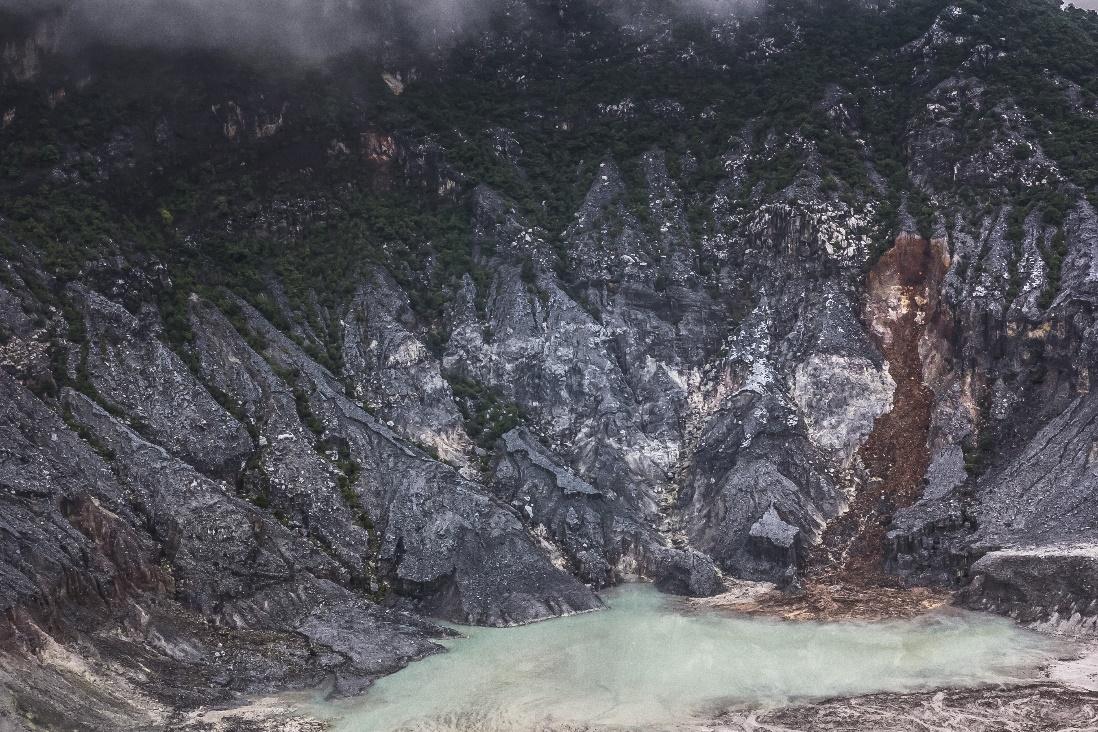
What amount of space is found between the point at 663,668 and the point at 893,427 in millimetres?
24840

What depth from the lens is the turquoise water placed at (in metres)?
39.2

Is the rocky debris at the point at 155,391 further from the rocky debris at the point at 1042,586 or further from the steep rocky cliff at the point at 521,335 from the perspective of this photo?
the rocky debris at the point at 1042,586

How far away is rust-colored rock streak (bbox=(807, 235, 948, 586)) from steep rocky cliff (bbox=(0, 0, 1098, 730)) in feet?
0.71

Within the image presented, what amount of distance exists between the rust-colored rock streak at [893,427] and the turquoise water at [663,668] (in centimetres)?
748

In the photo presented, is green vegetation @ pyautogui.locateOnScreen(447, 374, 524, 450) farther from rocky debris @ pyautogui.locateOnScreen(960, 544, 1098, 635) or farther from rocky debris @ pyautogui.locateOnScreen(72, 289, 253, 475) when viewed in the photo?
rocky debris @ pyautogui.locateOnScreen(960, 544, 1098, 635)

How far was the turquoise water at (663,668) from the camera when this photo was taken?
39250mm

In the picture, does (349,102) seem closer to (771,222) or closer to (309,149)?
(309,149)

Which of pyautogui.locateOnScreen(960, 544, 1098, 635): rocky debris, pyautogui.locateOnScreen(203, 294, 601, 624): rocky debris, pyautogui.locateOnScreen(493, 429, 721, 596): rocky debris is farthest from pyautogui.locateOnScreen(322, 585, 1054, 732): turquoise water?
pyautogui.locateOnScreen(493, 429, 721, 596): rocky debris

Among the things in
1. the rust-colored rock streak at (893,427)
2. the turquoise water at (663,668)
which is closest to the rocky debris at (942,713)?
the turquoise water at (663,668)

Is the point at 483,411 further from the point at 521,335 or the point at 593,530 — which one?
the point at 593,530

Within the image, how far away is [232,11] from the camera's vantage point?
246ft

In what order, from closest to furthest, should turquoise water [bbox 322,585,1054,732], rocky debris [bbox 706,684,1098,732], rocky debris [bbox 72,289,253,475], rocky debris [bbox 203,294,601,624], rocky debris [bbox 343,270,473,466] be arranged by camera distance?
rocky debris [bbox 706,684,1098,732] → turquoise water [bbox 322,585,1054,732] → rocky debris [bbox 203,294,601,624] → rocky debris [bbox 72,289,253,475] → rocky debris [bbox 343,270,473,466]

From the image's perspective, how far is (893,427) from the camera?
6078 centimetres

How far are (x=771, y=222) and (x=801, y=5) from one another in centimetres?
2873
